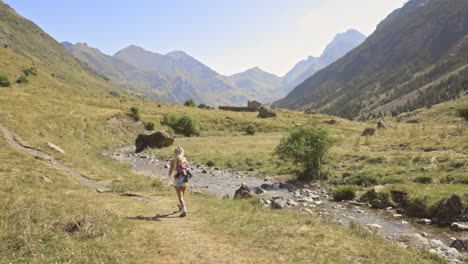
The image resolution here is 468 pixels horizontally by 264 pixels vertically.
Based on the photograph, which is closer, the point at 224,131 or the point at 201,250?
the point at 201,250

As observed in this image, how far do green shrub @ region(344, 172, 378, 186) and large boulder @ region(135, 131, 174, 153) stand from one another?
112 feet

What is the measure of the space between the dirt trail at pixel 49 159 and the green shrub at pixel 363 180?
65.3 feet

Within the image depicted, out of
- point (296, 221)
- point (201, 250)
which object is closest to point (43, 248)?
point (201, 250)

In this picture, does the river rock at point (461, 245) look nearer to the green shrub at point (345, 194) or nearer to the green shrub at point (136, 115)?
the green shrub at point (345, 194)

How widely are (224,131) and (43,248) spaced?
230 ft

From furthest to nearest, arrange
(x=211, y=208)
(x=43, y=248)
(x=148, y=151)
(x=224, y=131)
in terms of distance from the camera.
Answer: (x=224, y=131), (x=148, y=151), (x=211, y=208), (x=43, y=248)

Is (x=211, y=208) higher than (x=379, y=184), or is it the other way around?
(x=379, y=184)

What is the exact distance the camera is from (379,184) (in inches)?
882

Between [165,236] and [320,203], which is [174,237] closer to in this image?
[165,236]

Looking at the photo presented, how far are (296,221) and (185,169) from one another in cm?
581

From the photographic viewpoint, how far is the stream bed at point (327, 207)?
12984 mm

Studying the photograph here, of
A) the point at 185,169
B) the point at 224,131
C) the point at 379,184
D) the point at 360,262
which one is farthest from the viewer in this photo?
the point at 224,131

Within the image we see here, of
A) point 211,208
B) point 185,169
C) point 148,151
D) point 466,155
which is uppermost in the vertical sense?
point 466,155

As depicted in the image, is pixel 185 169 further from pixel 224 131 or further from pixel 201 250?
pixel 224 131
